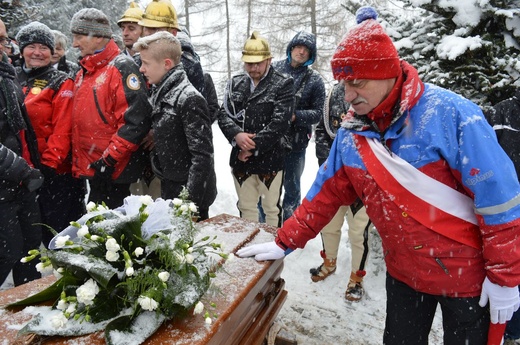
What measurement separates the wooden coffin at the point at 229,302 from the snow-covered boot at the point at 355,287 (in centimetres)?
118

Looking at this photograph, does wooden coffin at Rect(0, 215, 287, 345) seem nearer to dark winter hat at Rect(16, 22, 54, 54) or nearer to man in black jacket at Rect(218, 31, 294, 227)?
man in black jacket at Rect(218, 31, 294, 227)

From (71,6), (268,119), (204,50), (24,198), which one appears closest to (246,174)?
(268,119)

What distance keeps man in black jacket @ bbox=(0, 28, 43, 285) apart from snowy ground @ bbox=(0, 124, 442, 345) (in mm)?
845

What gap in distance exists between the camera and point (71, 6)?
1287cm

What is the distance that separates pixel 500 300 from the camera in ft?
5.74

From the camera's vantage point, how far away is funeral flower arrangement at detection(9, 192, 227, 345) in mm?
1480

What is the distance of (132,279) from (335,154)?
1.26 metres

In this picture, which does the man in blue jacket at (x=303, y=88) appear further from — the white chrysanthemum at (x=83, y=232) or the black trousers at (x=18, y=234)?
the white chrysanthemum at (x=83, y=232)

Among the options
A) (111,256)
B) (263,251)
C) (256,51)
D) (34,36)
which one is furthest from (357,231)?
(34,36)

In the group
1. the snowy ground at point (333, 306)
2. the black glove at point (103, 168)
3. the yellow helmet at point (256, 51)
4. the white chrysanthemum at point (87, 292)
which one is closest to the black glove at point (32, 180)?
the black glove at point (103, 168)

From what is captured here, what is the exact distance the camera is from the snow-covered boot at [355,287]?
3.66 meters

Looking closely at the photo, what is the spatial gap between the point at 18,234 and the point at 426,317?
304 cm

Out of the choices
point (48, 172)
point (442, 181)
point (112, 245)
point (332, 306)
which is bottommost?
point (332, 306)

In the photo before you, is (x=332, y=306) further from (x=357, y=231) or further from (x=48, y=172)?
(x=48, y=172)
